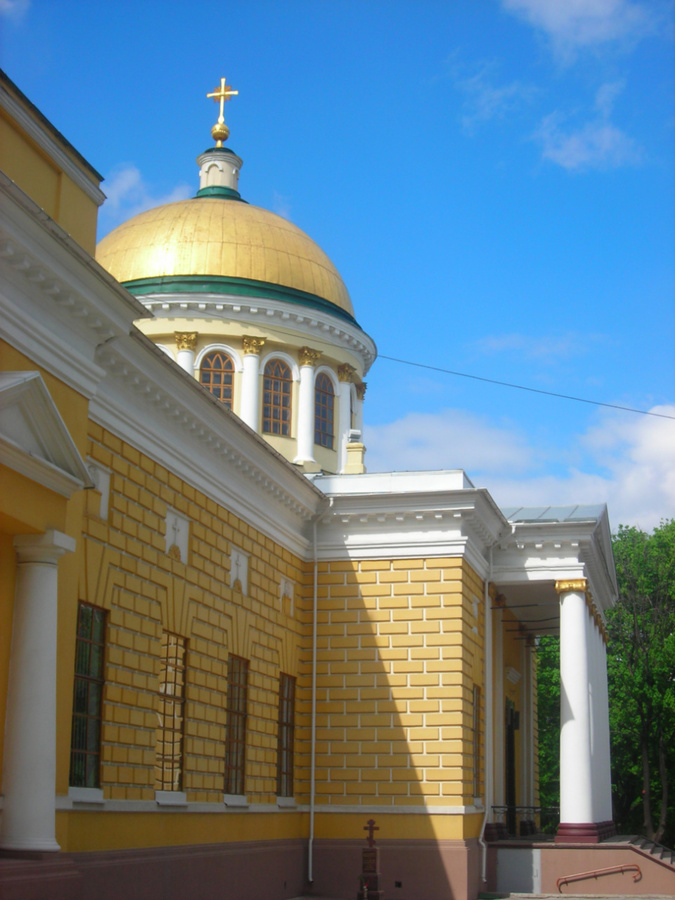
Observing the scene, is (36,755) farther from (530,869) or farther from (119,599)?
(530,869)

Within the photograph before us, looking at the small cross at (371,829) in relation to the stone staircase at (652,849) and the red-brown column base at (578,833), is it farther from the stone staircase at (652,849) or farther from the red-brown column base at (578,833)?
the stone staircase at (652,849)

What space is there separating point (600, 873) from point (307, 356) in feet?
38.7

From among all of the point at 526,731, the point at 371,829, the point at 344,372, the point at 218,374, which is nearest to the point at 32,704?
the point at 371,829

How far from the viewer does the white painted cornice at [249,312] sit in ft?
83.5

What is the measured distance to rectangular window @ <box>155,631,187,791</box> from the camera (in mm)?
15672

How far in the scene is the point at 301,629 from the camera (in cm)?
2150

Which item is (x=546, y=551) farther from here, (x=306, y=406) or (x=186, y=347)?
(x=186, y=347)

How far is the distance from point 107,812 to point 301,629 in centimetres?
818

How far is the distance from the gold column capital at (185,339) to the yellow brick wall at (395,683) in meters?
6.31

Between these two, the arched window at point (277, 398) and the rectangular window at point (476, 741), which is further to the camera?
the arched window at point (277, 398)

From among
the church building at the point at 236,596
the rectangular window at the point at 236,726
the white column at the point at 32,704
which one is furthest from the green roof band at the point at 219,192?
the white column at the point at 32,704

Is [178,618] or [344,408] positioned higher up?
[344,408]

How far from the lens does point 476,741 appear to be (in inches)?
868

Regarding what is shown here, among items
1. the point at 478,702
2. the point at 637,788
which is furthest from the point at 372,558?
the point at 637,788
